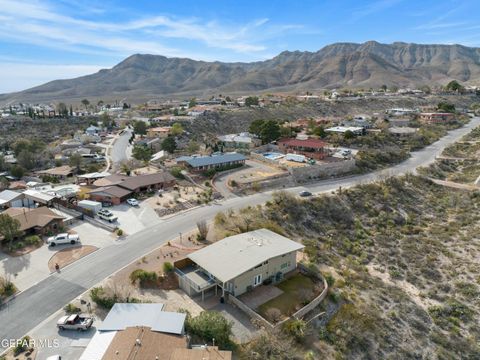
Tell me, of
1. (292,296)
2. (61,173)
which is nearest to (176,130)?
(61,173)

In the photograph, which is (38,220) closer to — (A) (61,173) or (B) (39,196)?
(B) (39,196)

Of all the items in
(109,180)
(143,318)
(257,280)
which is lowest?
(257,280)

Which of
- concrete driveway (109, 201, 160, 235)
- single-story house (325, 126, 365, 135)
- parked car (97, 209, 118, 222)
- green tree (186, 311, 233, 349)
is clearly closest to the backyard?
green tree (186, 311, 233, 349)

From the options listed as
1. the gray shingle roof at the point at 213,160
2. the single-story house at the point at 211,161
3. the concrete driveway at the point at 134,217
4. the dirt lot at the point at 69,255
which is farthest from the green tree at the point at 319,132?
the dirt lot at the point at 69,255

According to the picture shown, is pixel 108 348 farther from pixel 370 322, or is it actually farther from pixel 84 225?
pixel 84 225

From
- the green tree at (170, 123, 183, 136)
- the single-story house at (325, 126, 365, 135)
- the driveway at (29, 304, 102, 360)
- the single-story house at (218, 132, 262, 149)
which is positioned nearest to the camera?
the driveway at (29, 304, 102, 360)

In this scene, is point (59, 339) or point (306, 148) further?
point (306, 148)

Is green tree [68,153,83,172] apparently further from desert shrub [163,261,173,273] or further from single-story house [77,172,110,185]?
desert shrub [163,261,173,273]
